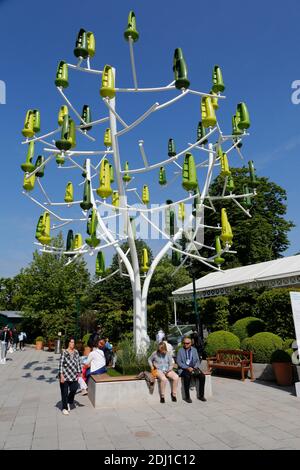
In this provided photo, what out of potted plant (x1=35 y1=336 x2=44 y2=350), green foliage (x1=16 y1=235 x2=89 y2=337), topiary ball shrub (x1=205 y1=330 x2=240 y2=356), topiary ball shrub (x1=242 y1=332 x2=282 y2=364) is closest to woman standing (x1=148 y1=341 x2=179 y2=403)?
topiary ball shrub (x1=242 y1=332 x2=282 y2=364)

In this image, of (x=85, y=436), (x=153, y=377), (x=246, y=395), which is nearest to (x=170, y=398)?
(x=153, y=377)

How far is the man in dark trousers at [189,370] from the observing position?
8.67 metres

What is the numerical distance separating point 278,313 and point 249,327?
1.60 m

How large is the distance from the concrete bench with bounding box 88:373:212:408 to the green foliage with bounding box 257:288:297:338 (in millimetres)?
6940

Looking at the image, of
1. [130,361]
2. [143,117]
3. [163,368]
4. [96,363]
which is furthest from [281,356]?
[143,117]

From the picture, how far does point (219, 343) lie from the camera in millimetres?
13273

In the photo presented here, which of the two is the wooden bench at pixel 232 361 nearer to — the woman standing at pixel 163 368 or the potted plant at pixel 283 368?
the potted plant at pixel 283 368

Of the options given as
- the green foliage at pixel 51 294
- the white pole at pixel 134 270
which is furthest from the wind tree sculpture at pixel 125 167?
the green foliage at pixel 51 294

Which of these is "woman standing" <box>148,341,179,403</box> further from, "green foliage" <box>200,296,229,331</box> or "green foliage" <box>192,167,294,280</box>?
"green foliage" <box>192,167,294,280</box>

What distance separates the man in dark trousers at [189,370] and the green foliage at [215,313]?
33.9 feet

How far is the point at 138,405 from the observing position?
827 centimetres

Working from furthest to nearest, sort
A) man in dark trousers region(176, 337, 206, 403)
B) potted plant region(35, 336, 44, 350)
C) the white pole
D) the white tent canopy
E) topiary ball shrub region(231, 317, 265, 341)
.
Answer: potted plant region(35, 336, 44, 350), the white tent canopy, topiary ball shrub region(231, 317, 265, 341), the white pole, man in dark trousers region(176, 337, 206, 403)

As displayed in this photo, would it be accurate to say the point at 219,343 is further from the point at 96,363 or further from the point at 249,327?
the point at 96,363

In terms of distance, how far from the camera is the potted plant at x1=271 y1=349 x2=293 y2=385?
403 inches
